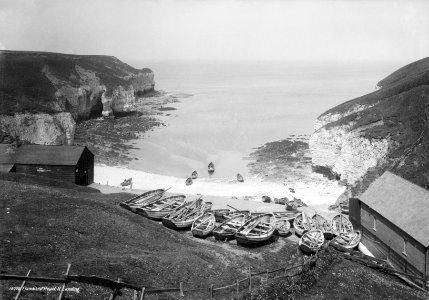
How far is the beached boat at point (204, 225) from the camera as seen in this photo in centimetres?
3591

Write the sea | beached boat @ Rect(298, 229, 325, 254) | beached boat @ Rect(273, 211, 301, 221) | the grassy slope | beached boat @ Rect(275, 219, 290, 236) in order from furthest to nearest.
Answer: the sea, beached boat @ Rect(273, 211, 301, 221), beached boat @ Rect(275, 219, 290, 236), beached boat @ Rect(298, 229, 325, 254), the grassy slope

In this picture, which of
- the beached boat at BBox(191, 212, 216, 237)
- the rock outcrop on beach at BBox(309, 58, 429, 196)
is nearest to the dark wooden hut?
the beached boat at BBox(191, 212, 216, 237)

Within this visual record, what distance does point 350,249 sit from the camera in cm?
3319

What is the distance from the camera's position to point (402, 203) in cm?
3228

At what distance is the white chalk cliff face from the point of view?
228 ft

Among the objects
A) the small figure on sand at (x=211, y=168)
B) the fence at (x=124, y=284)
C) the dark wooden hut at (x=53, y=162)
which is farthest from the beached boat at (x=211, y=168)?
the fence at (x=124, y=284)

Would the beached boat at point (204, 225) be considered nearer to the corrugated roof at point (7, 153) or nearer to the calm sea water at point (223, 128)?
the corrugated roof at point (7, 153)

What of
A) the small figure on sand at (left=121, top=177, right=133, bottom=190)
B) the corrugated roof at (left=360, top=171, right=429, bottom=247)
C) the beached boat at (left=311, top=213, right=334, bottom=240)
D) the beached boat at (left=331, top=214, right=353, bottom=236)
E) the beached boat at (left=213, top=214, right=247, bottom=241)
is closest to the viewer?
the corrugated roof at (left=360, top=171, right=429, bottom=247)

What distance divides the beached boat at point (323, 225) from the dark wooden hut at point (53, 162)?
83.9ft

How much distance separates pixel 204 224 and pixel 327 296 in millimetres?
16951

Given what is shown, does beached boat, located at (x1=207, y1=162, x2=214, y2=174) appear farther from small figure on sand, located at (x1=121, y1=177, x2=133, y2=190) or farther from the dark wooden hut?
the dark wooden hut

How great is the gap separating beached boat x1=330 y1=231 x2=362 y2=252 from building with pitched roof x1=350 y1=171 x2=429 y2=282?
0.91 meters

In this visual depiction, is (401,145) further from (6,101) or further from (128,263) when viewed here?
(6,101)

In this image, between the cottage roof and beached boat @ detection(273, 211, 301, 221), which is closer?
beached boat @ detection(273, 211, 301, 221)
